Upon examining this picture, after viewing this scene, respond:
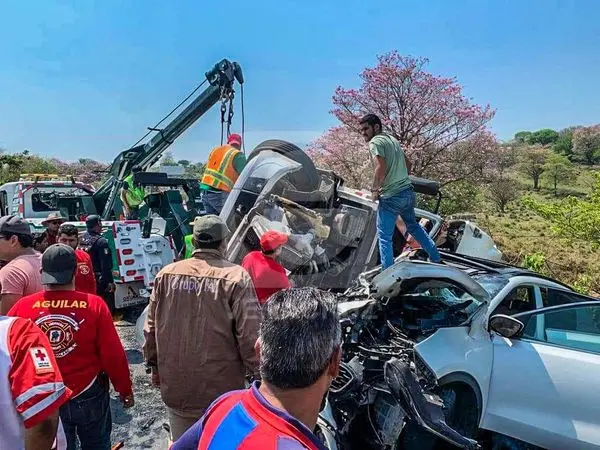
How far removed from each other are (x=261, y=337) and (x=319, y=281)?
4.19 meters

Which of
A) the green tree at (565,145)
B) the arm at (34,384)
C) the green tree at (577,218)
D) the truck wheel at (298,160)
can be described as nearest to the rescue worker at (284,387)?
the arm at (34,384)

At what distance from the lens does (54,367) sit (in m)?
1.87

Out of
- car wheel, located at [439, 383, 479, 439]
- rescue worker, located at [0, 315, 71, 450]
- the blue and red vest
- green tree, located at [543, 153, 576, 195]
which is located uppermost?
green tree, located at [543, 153, 576, 195]

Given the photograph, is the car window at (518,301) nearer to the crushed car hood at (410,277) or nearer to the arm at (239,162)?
the crushed car hood at (410,277)

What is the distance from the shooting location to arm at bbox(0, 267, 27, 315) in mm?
3178

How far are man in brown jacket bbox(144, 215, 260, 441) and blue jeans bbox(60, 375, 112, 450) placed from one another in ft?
1.45

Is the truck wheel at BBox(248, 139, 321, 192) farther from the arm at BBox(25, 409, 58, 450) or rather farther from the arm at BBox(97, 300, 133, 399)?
the arm at BBox(25, 409, 58, 450)

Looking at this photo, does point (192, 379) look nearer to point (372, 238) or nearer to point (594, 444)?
point (594, 444)

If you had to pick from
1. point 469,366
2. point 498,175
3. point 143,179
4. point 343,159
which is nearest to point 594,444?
point 469,366

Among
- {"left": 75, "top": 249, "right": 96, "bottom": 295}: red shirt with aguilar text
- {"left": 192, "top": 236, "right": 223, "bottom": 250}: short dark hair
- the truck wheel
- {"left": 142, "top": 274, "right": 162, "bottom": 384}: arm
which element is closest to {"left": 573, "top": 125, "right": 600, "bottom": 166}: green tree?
the truck wheel

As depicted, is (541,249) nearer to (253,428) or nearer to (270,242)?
(270,242)

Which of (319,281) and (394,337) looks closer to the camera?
(394,337)

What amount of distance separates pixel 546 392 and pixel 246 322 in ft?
7.68

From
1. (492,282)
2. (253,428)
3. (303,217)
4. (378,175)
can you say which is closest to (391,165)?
(378,175)
